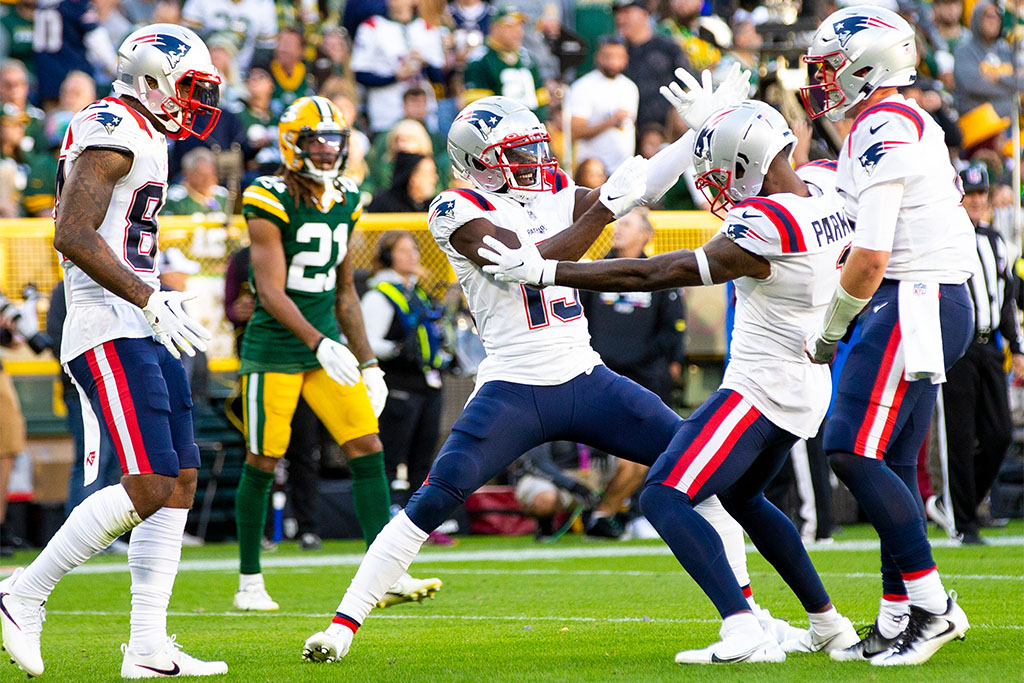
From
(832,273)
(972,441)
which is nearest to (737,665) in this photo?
(832,273)

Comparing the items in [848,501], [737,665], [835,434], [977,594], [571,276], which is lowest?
[848,501]

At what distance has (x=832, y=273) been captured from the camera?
15.0ft

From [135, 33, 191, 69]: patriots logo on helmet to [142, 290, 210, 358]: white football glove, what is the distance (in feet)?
2.90

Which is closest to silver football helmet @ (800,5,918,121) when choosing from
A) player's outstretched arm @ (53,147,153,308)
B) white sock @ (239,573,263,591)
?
player's outstretched arm @ (53,147,153,308)

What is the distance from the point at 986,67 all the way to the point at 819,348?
32.6 feet

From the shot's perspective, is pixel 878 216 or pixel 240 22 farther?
pixel 240 22

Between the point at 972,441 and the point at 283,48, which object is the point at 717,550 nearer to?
the point at 972,441

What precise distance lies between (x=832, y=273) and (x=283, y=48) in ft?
30.1

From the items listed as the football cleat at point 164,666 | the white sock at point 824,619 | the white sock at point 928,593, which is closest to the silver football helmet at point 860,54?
the white sock at point 928,593

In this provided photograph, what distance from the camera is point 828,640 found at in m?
4.72

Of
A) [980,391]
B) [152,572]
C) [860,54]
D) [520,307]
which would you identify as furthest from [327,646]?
[980,391]

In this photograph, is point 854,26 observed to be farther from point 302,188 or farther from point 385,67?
point 385,67

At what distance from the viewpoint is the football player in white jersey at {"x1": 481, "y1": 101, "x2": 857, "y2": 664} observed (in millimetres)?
4383

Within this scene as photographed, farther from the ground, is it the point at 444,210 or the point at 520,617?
the point at 444,210
